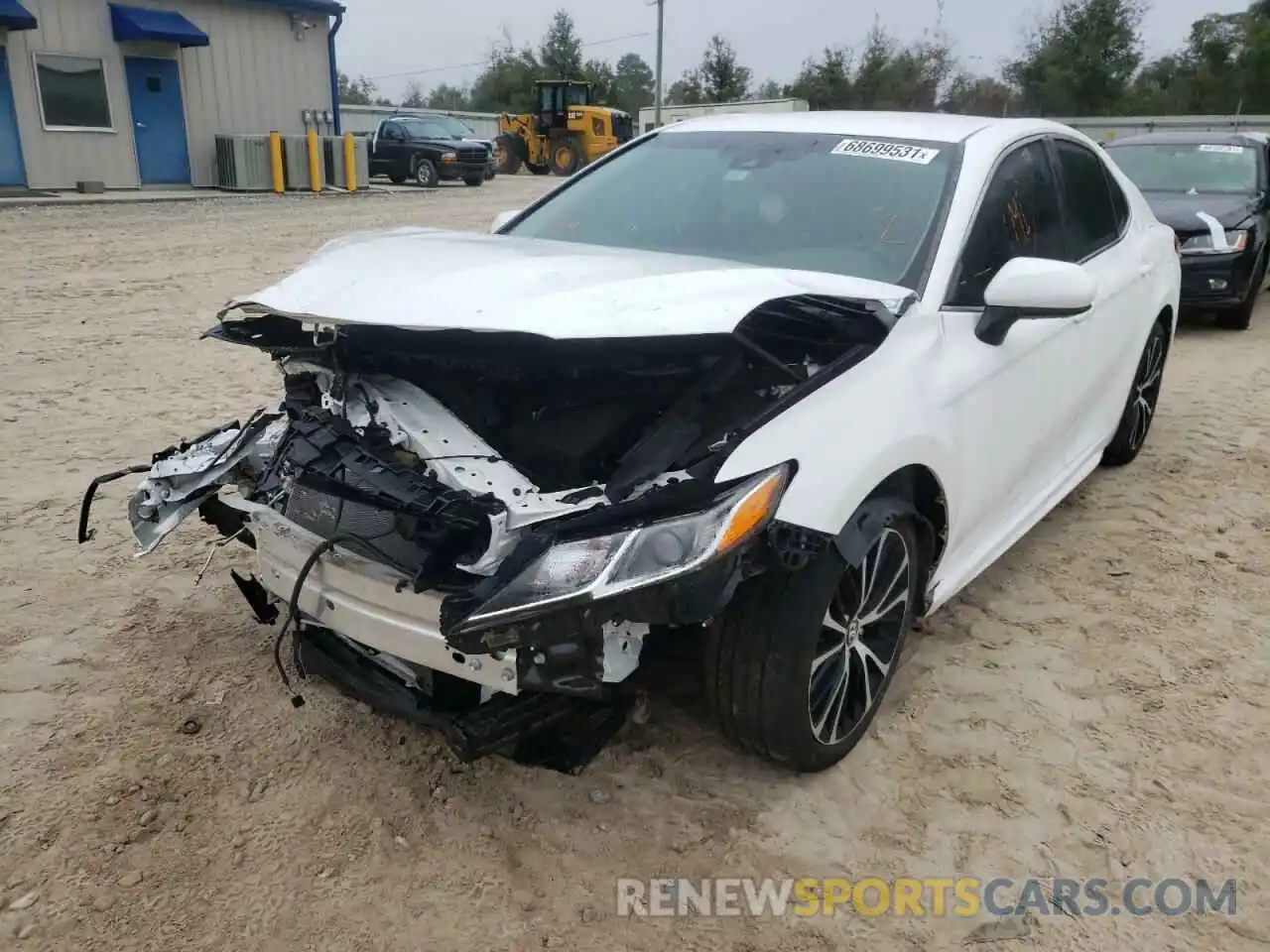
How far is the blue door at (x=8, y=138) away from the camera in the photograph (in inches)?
668

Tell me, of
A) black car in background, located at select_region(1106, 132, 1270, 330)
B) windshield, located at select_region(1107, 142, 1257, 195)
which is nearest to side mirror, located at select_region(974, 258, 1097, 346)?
black car in background, located at select_region(1106, 132, 1270, 330)

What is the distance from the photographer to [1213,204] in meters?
8.47

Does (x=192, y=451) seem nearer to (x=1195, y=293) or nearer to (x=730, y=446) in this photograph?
(x=730, y=446)

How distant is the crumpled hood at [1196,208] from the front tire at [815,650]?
6988 millimetres

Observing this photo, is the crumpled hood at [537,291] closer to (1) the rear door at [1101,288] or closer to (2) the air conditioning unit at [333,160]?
(1) the rear door at [1101,288]

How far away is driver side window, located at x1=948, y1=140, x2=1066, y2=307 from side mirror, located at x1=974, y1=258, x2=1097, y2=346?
0.43 feet

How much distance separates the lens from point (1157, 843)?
246cm

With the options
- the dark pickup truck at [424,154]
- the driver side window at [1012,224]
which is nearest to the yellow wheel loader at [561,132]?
the dark pickup truck at [424,154]

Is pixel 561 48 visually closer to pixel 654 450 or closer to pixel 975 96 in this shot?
pixel 975 96

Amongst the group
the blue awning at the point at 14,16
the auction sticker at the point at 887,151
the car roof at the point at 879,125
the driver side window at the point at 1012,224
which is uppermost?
the blue awning at the point at 14,16

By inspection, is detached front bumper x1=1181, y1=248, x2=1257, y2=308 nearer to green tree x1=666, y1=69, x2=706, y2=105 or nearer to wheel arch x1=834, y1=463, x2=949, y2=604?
wheel arch x1=834, y1=463, x2=949, y2=604

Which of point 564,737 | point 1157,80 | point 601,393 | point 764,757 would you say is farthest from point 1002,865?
point 1157,80

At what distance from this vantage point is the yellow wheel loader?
30.0 metres

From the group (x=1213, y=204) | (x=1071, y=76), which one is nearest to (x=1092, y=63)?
(x=1071, y=76)
